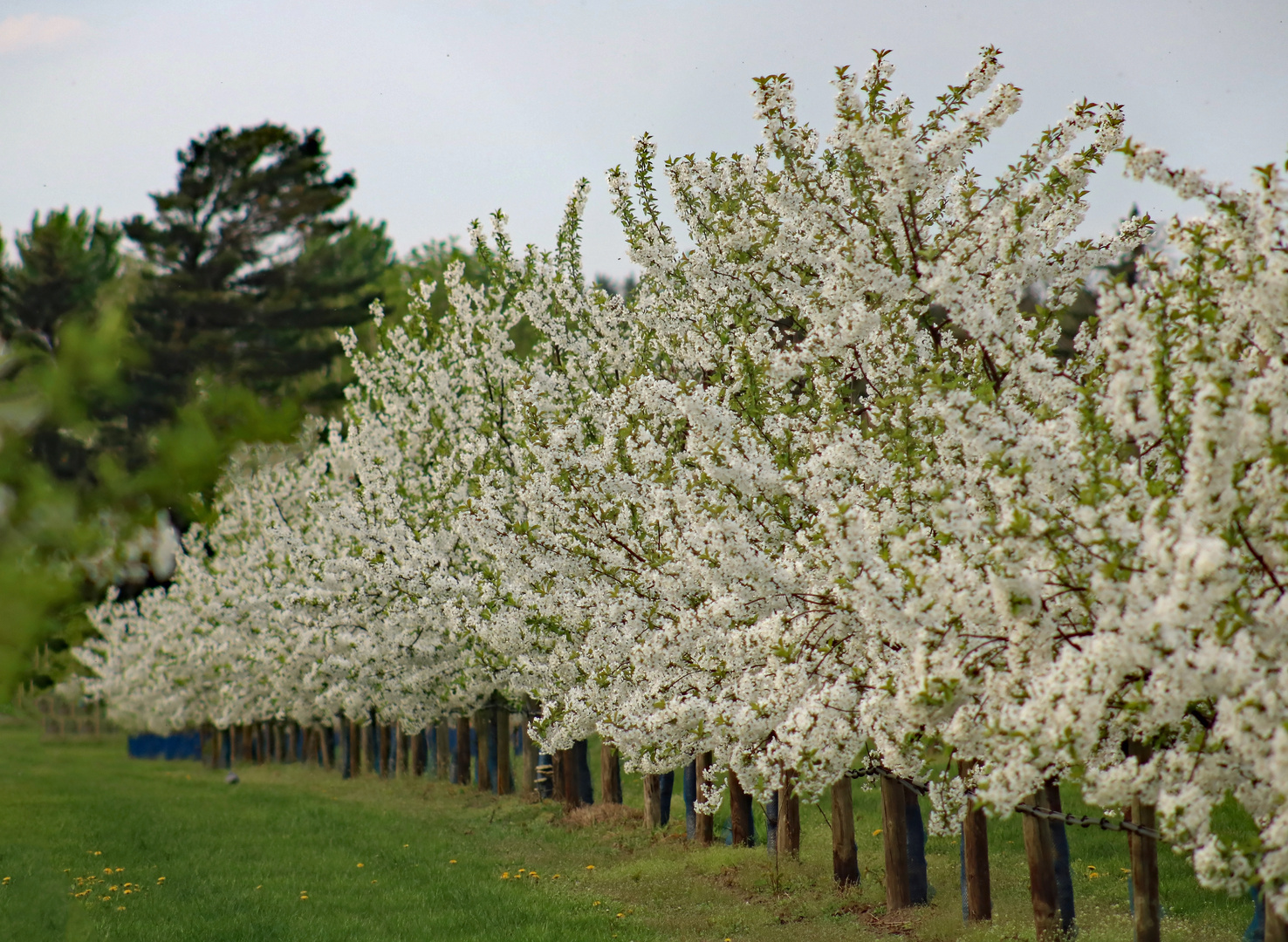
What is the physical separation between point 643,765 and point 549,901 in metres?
1.87

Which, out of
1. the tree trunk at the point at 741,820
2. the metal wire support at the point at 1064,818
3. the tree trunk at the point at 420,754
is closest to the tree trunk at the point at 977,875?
the metal wire support at the point at 1064,818

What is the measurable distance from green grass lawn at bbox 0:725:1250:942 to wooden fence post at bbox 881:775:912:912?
0.62 ft

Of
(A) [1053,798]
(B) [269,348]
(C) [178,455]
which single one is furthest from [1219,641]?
(B) [269,348]

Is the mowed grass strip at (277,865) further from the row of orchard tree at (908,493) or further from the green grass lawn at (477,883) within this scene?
the row of orchard tree at (908,493)

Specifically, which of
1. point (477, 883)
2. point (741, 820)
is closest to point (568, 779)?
point (741, 820)

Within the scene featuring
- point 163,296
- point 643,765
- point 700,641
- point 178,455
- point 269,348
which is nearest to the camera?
point 178,455

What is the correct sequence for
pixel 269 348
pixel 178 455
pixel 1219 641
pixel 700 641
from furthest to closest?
pixel 269 348, pixel 700 641, pixel 1219 641, pixel 178 455

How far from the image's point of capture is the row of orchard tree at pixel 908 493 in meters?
5.51

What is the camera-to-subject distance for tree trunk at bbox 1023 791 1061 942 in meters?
9.48

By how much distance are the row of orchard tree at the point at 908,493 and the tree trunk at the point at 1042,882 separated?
0.03 m

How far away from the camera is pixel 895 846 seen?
37.8 feet

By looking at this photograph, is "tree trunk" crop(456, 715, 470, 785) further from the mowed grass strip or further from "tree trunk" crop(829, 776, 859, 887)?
"tree trunk" crop(829, 776, 859, 887)

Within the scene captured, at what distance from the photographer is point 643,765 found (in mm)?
12320

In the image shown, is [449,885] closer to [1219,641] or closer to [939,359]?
[939,359]
